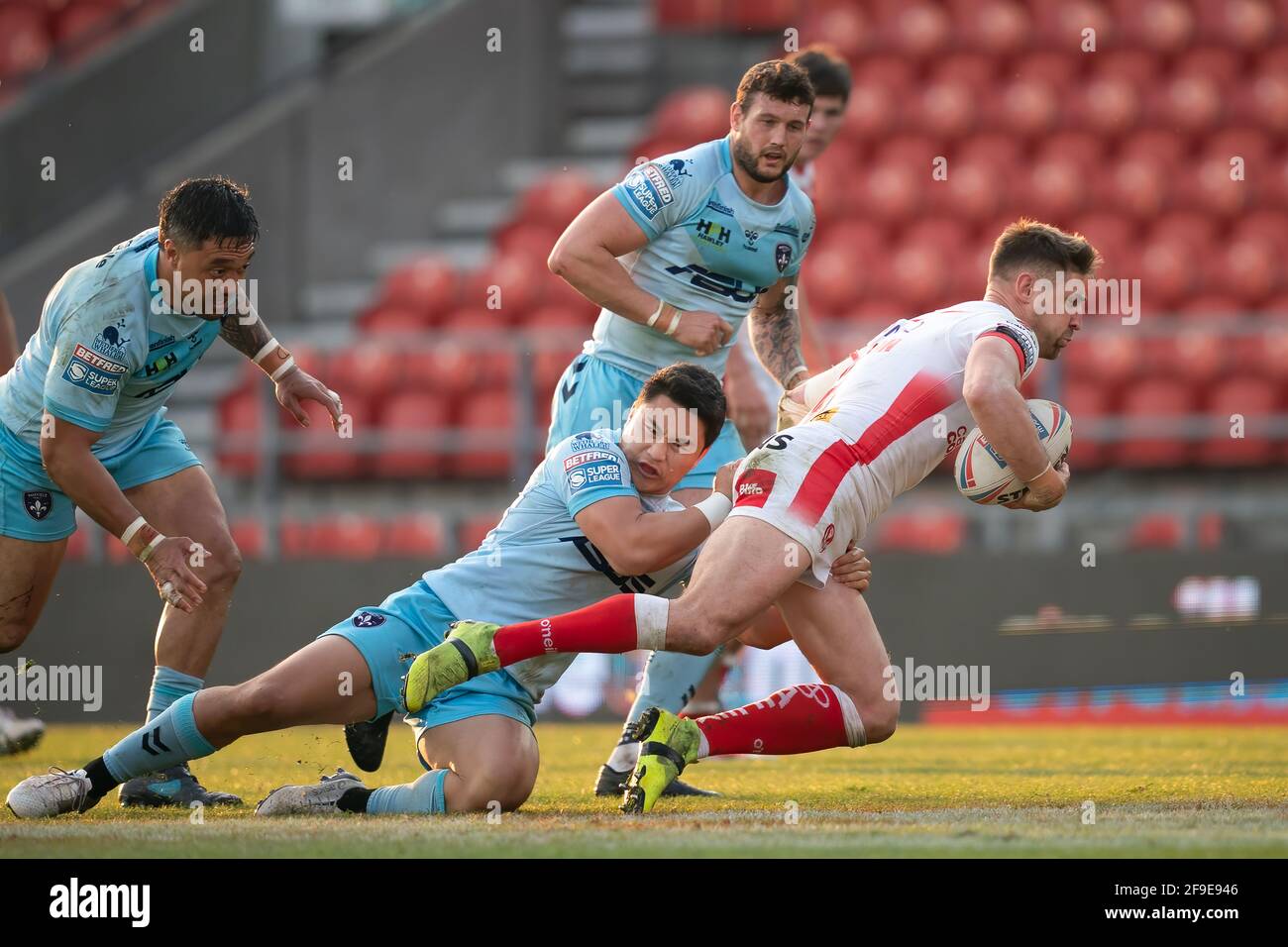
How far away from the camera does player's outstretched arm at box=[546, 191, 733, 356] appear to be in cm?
612

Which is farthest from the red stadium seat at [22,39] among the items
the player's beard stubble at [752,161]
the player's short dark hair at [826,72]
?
the player's beard stubble at [752,161]

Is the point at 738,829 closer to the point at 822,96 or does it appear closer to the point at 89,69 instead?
the point at 822,96

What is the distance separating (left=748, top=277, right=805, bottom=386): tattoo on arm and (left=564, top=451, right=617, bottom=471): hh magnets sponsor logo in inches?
64.3

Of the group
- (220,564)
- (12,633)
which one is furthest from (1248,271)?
(12,633)

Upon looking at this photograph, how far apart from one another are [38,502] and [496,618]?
1.78 m

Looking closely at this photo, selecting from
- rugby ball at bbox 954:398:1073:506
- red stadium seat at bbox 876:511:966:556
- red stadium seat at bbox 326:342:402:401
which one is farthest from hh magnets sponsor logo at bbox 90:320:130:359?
red stadium seat at bbox 326:342:402:401

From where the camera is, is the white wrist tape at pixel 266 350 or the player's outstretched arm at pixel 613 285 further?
the white wrist tape at pixel 266 350

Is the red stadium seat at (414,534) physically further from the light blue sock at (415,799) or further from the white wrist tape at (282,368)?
the light blue sock at (415,799)

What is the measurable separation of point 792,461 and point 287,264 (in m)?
11.2

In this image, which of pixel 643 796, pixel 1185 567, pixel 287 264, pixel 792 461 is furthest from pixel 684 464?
pixel 287 264

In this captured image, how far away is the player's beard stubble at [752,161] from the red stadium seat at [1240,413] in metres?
6.87

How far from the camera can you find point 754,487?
5547 mm

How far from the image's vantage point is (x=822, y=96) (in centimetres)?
784

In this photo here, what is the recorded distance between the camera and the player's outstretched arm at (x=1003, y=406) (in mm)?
5297
